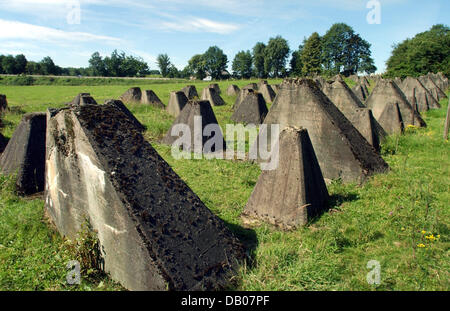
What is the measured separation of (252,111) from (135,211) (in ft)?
36.0

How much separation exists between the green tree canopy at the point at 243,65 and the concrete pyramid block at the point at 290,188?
70915 millimetres

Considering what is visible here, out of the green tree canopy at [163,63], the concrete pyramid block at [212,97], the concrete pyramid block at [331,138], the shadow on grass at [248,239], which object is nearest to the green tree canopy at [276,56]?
the green tree canopy at [163,63]

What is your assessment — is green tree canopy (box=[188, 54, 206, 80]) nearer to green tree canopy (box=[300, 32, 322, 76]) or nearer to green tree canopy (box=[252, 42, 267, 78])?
green tree canopy (box=[252, 42, 267, 78])

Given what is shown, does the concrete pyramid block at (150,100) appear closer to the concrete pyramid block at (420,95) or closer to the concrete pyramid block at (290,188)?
the concrete pyramid block at (420,95)

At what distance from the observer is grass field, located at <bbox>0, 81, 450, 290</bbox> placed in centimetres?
306

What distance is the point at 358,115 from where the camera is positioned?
7949 mm

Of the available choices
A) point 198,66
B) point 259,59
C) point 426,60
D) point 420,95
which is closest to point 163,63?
point 198,66

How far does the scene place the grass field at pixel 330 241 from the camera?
3.06 meters

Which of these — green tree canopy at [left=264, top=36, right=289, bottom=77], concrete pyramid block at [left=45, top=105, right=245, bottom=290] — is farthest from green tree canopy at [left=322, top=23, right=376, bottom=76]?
concrete pyramid block at [left=45, top=105, right=245, bottom=290]

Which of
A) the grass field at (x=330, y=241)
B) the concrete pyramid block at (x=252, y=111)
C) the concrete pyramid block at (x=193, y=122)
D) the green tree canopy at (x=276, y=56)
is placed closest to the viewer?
the grass field at (x=330, y=241)

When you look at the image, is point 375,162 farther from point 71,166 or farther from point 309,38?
point 309,38

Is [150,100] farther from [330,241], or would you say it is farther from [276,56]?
[276,56]

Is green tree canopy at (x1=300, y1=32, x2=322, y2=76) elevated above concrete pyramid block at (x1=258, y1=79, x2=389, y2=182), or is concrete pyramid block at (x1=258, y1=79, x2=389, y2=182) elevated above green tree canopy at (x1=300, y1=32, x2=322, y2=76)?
green tree canopy at (x1=300, y1=32, x2=322, y2=76)

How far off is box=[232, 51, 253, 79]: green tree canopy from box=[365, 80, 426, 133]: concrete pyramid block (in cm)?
6357
